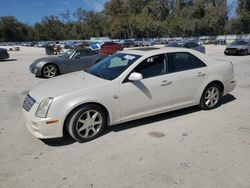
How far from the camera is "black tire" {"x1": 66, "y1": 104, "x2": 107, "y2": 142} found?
4.44 metres

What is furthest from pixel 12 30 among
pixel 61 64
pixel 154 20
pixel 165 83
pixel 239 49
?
pixel 165 83

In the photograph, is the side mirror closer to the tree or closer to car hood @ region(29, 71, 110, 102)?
car hood @ region(29, 71, 110, 102)

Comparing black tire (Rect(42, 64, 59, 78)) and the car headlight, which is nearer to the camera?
the car headlight

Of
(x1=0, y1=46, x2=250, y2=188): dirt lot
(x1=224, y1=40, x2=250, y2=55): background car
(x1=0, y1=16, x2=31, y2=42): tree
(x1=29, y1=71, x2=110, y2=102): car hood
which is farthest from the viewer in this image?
(x1=0, y1=16, x2=31, y2=42): tree

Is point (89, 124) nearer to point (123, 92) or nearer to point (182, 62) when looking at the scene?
point (123, 92)

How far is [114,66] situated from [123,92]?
33.9 inches

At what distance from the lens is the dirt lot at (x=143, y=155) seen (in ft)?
11.4

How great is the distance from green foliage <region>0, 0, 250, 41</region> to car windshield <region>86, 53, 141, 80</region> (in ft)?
207

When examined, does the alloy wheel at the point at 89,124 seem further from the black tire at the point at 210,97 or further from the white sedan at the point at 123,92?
the black tire at the point at 210,97

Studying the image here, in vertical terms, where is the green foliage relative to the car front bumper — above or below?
above

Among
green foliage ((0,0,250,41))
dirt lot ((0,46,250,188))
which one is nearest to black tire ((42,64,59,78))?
dirt lot ((0,46,250,188))

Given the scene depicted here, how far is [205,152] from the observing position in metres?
4.13

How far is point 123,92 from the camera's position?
4809 mm

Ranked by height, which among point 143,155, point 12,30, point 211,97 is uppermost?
point 12,30
